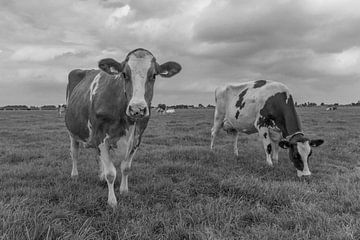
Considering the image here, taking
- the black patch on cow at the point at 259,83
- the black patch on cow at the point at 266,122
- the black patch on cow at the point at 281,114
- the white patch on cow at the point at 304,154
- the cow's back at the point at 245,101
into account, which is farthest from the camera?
the black patch on cow at the point at 259,83

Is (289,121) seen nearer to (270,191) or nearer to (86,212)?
(270,191)

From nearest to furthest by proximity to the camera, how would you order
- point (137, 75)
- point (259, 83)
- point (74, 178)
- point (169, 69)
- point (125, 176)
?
1. point (137, 75)
2. point (169, 69)
3. point (125, 176)
4. point (74, 178)
5. point (259, 83)

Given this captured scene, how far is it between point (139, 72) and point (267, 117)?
558 cm

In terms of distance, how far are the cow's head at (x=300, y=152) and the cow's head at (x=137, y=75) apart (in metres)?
4.06

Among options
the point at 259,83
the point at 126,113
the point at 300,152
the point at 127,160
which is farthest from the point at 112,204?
the point at 259,83

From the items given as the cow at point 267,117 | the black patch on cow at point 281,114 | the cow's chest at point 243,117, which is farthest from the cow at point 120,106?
the cow's chest at point 243,117

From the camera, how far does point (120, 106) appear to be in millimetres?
5039

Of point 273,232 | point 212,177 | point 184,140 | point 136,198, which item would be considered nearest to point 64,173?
point 136,198

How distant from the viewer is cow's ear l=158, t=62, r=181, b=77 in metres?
5.37

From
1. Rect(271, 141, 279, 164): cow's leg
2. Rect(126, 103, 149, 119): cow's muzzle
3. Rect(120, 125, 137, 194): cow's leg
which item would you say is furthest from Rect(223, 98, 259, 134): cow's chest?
Rect(126, 103, 149, 119): cow's muzzle

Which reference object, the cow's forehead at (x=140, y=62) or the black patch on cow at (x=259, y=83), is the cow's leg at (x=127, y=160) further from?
the black patch on cow at (x=259, y=83)

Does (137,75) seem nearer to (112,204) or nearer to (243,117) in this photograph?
(112,204)

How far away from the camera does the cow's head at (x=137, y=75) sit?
4.33 m

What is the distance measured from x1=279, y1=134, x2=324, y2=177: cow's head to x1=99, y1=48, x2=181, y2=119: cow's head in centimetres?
406
